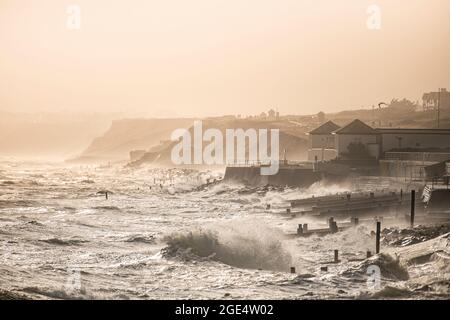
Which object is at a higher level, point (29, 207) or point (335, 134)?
point (335, 134)

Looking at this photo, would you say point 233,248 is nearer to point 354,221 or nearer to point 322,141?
point 354,221

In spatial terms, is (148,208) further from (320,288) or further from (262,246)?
(320,288)

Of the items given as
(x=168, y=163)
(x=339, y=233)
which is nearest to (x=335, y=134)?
(x=339, y=233)

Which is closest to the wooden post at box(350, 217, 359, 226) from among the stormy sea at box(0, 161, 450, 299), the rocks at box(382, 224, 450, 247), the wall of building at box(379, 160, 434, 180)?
the stormy sea at box(0, 161, 450, 299)

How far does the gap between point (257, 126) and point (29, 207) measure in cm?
10358

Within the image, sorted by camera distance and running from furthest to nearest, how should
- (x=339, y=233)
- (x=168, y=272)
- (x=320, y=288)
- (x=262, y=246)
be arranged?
(x=339, y=233)
(x=262, y=246)
(x=168, y=272)
(x=320, y=288)

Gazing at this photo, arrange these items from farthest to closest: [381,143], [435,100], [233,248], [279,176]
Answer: [435,100] < [279,176] < [381,143] < [233,248]

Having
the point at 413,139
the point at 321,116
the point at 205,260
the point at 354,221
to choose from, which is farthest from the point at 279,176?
the point at 321,116

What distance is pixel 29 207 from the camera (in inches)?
2153

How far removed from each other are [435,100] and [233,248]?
124m

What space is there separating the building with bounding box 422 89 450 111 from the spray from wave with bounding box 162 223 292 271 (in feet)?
395

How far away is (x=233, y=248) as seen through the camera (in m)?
30.6

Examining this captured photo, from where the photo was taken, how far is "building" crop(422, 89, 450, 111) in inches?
5778

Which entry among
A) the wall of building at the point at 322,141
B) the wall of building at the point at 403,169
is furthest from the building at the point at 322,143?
the wall of building at the point at 403,169
